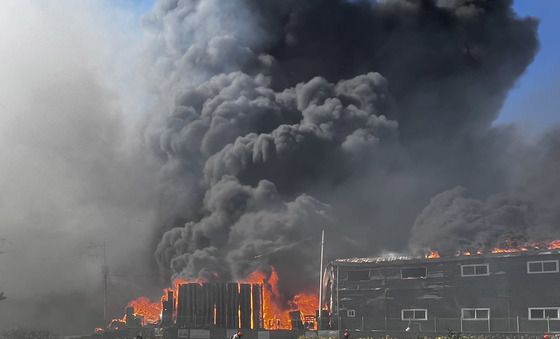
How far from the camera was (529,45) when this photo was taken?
9662cm

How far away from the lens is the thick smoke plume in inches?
3031

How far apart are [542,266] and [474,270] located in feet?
16.5

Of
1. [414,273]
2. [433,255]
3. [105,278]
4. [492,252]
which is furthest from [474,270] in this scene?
[105,278]

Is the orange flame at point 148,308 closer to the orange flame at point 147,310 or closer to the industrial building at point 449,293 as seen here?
the orange flame at point 147,310

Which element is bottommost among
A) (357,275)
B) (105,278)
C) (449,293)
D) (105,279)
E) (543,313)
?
(543,313)

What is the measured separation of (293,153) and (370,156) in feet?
28.3

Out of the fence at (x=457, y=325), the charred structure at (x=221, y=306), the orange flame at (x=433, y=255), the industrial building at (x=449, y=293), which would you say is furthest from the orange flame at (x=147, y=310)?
the orange flame at (x=433, y=255)

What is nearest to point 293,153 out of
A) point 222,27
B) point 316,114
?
point 316,114

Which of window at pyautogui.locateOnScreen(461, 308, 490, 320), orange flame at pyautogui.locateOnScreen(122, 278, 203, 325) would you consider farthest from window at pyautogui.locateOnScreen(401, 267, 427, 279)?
orange flame at pyautogui.locateOnScreen(122, 278, 203, 325)

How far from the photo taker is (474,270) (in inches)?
2243

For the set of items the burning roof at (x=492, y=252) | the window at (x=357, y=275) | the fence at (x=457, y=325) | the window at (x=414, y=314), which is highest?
the burning roof at (x=492, y=252)

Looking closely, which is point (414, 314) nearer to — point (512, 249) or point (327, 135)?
point (512, 249)

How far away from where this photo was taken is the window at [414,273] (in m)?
59.2

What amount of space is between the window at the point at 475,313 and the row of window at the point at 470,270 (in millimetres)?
2572
